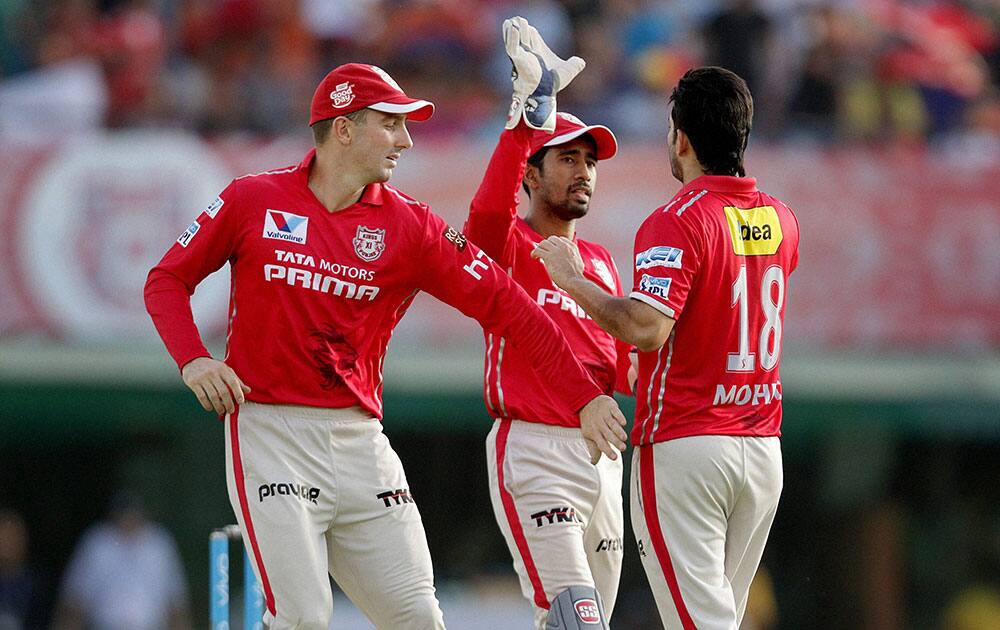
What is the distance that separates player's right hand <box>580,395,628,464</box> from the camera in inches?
219

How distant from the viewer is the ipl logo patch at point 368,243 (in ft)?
18.6

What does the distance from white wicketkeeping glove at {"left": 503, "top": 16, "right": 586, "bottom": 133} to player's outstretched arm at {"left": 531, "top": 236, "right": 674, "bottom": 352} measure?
2.08 ft

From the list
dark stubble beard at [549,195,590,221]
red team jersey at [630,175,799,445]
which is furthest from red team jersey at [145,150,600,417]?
dark stubble beard at [549,195,590,221]

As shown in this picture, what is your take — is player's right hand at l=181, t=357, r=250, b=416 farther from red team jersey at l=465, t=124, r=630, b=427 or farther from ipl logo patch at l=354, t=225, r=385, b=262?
red team jersey at l=465, t=124, r=630, b=427

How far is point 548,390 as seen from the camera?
6.20 m

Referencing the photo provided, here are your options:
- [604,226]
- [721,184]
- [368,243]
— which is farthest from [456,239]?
[604,226]

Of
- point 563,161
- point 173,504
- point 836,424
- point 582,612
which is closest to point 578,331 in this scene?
point 563,161

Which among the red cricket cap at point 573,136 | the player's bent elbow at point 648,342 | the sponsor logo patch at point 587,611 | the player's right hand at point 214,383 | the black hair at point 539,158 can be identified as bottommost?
the sponsor logo patch at point 587,611

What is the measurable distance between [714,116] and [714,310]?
67 cm

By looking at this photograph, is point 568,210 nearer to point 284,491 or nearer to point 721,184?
point 721,184

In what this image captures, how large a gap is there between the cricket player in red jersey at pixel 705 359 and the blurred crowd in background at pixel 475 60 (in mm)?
7372

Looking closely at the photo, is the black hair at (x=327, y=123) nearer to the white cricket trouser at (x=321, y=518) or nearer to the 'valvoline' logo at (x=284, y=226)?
the 'valvoline' logo at (x=284, y=226)

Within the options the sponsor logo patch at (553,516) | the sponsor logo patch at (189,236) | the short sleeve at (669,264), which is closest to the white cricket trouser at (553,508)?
the sponsor logo patch at (553,516)

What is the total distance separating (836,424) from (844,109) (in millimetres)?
2885
